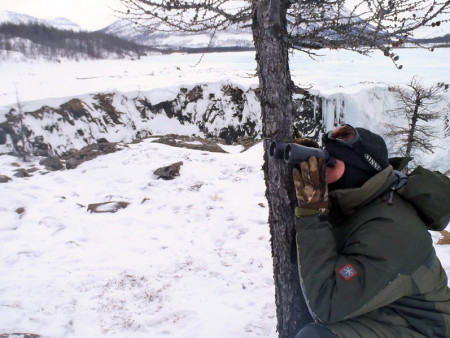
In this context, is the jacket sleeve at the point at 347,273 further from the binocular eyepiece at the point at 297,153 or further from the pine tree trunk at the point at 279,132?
the pine tree trunk at the point at 279,132

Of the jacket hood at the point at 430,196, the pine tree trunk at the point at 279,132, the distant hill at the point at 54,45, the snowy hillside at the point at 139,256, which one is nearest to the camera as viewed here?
the jacket hood at the point at 430,196

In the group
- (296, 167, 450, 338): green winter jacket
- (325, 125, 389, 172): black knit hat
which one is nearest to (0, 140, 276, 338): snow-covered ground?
(296, 167, 450, 338): green winter jacket

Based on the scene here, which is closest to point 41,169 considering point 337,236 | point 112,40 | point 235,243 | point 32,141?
point 32,141

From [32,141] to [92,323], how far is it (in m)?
14.8

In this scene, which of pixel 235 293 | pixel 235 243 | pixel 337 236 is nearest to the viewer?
pixel 337 236

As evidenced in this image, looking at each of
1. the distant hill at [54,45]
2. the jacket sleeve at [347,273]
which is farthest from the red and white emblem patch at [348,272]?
the distant hill at [54,45]

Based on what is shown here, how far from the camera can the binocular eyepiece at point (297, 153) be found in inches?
66.0

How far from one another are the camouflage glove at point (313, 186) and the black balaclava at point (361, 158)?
0.15 meters

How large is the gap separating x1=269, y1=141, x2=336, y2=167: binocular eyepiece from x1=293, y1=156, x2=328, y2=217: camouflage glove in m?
0.03

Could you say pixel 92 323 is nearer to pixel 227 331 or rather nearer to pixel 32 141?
pixel 227 331

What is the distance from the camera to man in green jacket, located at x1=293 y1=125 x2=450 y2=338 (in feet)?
4.99

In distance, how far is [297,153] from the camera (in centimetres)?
168

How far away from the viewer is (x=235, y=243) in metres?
5.20

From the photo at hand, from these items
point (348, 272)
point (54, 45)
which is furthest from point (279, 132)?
point (54, 45)
